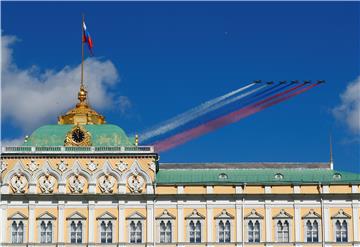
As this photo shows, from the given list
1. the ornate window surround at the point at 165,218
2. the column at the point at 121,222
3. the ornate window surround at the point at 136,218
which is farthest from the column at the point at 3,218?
the ornate window surround at the point at 165,218

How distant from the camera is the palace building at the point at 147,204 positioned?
403 feet

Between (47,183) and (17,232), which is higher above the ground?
(47,183)

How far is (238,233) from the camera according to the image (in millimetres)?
123000

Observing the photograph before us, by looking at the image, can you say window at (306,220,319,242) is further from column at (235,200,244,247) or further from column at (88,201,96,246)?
column at (88,201,96,246)

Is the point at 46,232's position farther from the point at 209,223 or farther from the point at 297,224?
the point at 297,224

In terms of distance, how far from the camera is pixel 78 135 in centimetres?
12588

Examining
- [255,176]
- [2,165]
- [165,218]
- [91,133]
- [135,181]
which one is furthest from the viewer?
[91,133]

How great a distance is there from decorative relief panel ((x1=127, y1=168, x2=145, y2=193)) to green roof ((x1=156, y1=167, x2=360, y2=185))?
1725 millimetres

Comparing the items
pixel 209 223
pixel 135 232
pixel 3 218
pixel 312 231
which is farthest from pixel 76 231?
pixel 312 231

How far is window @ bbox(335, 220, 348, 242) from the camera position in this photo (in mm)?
123000

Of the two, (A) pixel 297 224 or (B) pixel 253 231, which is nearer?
(B) pixel 253 231

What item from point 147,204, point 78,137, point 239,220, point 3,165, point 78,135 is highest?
Result: point 78,135

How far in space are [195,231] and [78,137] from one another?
50.3 feet

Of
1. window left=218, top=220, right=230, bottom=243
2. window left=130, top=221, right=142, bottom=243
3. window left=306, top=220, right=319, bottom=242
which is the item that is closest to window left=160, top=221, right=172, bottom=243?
window left=130, top=221, right=142, bottom=243
